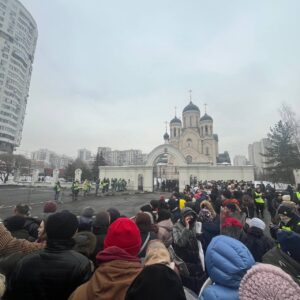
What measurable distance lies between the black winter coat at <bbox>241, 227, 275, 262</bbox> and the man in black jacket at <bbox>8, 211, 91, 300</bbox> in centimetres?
270

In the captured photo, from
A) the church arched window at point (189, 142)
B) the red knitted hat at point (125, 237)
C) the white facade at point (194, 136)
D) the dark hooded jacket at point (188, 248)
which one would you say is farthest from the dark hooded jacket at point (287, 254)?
the church arched window at point (189, 142)

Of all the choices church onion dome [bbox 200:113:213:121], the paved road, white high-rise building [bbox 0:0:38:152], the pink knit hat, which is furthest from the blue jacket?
white high-rise building [bbox 0:0:38:152]

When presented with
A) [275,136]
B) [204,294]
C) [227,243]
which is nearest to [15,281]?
[204,294]

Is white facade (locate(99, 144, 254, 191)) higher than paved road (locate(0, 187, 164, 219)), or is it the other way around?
white facade (locate(99, 144, 254, 191))

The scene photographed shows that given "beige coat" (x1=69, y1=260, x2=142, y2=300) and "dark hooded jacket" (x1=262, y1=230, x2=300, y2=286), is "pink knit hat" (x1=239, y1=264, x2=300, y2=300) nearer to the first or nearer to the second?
"beige coat" (x1=69, y1=260, x2=142, y2=300)

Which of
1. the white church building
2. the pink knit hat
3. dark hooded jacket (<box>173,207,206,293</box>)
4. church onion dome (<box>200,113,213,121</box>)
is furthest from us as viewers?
church onion dome (<box>200,113,213,121</box>)

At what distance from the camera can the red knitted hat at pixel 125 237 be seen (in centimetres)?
205

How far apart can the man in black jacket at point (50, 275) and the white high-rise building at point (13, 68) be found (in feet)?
255

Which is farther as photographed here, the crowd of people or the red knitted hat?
the red knitted hat

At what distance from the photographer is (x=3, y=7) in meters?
72.4

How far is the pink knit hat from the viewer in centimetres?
130

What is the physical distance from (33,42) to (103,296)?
4190 inches

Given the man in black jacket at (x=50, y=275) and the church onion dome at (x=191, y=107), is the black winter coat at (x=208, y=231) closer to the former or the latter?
the man in black jacket at (x=50, y=275)

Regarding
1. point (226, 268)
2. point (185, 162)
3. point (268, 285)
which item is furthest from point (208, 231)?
point (185, 162)
